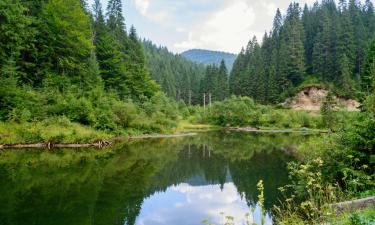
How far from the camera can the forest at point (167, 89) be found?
12305 millimetres

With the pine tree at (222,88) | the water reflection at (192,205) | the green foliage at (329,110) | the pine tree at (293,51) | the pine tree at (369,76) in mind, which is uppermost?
the pine tree at (293,51)

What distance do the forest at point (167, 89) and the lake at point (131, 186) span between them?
3.09 meters

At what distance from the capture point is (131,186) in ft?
56.1

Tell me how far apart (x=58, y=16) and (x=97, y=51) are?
14176mm

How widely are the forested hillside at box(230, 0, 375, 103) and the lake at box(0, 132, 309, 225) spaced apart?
190ft

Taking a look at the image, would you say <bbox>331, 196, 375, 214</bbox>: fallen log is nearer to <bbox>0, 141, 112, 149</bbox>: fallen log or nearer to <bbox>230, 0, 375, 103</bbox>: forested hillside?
<bbox>0, 141, 112, 149</bbox>: fallen log

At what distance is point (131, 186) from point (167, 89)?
91954 millimetres

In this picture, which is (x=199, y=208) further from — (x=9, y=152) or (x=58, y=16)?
(x=58, y=16)

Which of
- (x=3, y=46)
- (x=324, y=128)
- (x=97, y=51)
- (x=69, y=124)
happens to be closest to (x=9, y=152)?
(x=69, y=124)

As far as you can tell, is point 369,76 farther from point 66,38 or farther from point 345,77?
point 345,77

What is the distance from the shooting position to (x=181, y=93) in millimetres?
117062

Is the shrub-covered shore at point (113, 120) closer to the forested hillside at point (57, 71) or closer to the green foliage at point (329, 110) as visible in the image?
the forested hillside at point (57, 71)

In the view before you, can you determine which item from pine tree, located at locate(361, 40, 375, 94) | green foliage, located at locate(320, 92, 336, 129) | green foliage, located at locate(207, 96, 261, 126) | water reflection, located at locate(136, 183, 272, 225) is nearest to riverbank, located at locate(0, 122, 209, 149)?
water reflection, located at locate(136, 183, 272, 225)

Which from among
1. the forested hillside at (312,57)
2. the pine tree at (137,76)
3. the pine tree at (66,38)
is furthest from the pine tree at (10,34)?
the forested hillside at (312,57)
